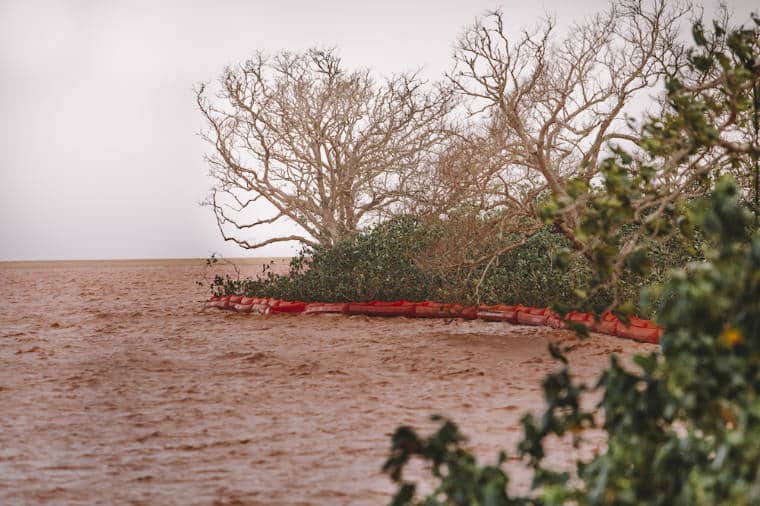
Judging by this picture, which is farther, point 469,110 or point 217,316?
point 217,316

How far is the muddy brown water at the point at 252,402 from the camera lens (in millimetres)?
4730

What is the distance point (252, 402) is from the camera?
713 centimetres

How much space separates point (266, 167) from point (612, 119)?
927 cm

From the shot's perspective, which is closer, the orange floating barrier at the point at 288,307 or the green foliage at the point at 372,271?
the green foliage at the point at 372,271

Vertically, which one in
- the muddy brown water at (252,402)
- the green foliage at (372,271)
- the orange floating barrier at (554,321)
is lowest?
the muddy brown water at (252,402)

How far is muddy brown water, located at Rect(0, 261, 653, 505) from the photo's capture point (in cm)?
473

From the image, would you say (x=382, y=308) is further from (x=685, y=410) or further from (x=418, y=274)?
(x=685, y=410)

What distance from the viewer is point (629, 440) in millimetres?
2467

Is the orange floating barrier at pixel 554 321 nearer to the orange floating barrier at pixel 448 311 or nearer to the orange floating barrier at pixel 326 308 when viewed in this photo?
the orange floating barrier at pixel 448 311

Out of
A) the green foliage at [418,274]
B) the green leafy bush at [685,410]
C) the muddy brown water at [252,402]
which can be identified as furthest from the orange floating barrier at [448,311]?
the green leafy bush at [685,410]

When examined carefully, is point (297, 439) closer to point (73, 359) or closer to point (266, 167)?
point (73, 359)

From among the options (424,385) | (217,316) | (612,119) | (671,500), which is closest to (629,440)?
(671,500)

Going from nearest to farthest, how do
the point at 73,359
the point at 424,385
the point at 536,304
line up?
the point at 424,385
the point at 73,359
the point at 536,304

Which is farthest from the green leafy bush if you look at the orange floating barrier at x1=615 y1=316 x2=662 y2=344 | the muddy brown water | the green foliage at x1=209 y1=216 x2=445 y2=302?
the green foliage at x1=209 y1=216 x2=445 y2=302
